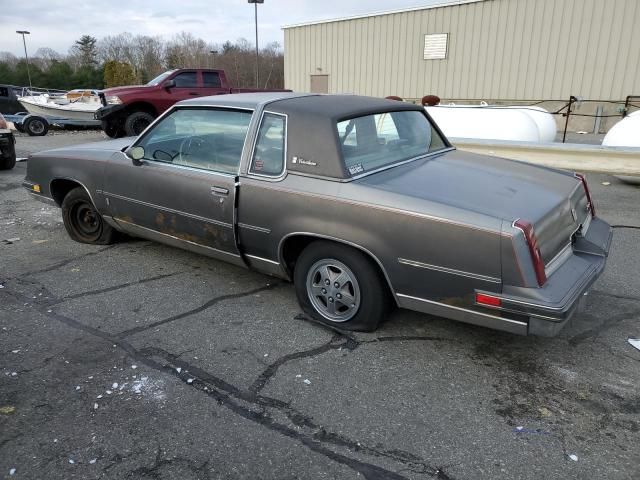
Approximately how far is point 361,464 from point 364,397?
509 mm

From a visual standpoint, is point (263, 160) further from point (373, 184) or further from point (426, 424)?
point (426, 424)

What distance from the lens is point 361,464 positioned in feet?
7.26

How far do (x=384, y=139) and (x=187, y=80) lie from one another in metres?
11.5

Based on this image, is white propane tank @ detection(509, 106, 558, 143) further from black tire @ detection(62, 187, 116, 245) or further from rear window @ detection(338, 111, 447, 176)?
black tire @ detection(62, 187, 116, 245)

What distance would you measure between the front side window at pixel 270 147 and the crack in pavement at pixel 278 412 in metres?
1.26

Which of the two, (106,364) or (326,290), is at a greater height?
(326,290)

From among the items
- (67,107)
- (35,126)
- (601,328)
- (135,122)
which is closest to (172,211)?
(601,328)

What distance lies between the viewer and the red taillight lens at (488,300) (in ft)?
8.68

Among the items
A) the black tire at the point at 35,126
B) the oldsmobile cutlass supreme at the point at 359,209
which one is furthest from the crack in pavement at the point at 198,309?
the black tire at the point at 35,126

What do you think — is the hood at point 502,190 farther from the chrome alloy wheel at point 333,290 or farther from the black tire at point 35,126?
the black tire at point 35,126

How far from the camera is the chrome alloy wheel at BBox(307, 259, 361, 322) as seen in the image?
3.26 metres

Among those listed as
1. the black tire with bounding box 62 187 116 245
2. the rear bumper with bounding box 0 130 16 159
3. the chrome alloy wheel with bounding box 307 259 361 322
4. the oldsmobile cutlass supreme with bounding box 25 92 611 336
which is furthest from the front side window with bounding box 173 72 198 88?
the chrome alloy wheel with bounding box 307 259 361 322

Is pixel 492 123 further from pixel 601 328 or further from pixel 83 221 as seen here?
pixel 83 221

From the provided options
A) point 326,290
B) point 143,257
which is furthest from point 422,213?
point 143,257
